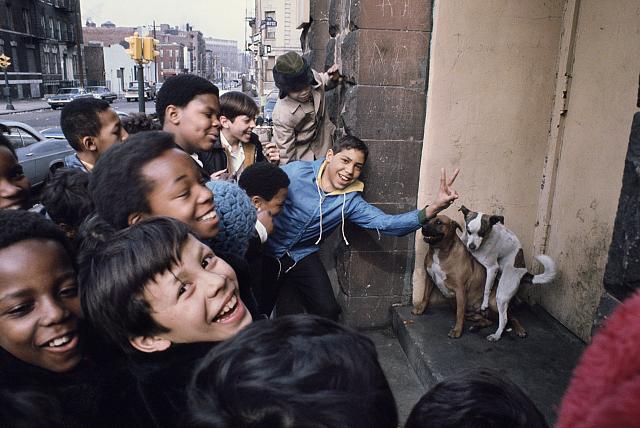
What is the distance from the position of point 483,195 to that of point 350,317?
1414 mm

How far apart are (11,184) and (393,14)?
262 cm

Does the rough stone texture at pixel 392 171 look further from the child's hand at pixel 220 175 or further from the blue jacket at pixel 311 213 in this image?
the child's hand at pixel 220 175

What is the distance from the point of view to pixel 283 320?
942mm

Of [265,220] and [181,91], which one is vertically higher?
[181,91]

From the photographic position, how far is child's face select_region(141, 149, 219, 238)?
1.68m

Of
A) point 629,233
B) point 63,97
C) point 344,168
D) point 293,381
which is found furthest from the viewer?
point 63,97

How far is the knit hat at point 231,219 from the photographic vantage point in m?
1.93

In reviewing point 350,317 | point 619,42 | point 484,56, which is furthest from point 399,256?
point 619,42

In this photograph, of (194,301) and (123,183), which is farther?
(123,183)

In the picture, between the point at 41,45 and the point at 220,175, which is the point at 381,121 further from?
the point at 41,45

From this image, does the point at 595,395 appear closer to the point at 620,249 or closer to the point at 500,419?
the point at 500,419

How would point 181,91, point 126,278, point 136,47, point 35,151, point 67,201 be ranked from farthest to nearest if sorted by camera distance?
1. point 136,47
2. point 35,151
3. point 181,91
4. point 67,201
5. point 126,278

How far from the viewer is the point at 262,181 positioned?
2904 mm

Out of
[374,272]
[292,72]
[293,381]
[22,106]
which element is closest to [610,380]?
[293,381]
